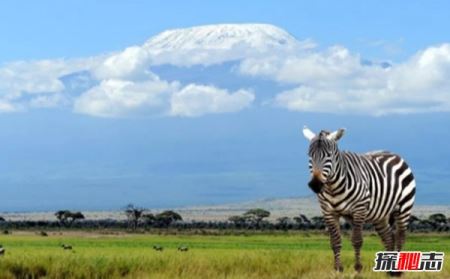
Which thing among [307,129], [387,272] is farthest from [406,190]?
[307,129]

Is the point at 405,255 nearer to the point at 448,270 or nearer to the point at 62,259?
the point at 448,270

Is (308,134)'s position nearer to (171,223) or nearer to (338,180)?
(338,180)

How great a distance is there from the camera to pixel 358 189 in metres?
13.3

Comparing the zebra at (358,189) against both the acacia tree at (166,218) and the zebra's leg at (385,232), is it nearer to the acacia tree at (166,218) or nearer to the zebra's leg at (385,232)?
the zebra's leg at (385,232)

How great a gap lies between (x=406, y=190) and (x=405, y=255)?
1187 millimetres

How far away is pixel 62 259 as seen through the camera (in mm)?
14711

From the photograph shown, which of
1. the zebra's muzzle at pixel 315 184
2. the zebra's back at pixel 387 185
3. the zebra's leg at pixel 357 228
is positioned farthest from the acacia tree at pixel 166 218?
the zebra's muzzle at pixel 315 184

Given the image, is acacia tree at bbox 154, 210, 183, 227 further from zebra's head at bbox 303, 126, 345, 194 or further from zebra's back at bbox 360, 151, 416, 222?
zebra's head at bbox 303, 126, 345, 194

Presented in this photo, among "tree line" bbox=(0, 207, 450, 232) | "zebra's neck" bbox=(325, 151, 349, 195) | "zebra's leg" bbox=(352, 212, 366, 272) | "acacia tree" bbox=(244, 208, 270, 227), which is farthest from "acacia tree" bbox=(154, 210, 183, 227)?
"zebra's neck" bbox=(325, 151, 349, 195)

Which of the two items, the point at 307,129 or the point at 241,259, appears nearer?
the point at 307,129

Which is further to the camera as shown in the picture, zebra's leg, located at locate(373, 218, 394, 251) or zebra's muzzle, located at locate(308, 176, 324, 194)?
zebra's leg, located at locate(373, 218, 394, 251)

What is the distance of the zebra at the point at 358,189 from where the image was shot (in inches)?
496

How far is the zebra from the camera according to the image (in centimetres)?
1260

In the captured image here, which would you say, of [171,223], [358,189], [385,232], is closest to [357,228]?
[358,189]
